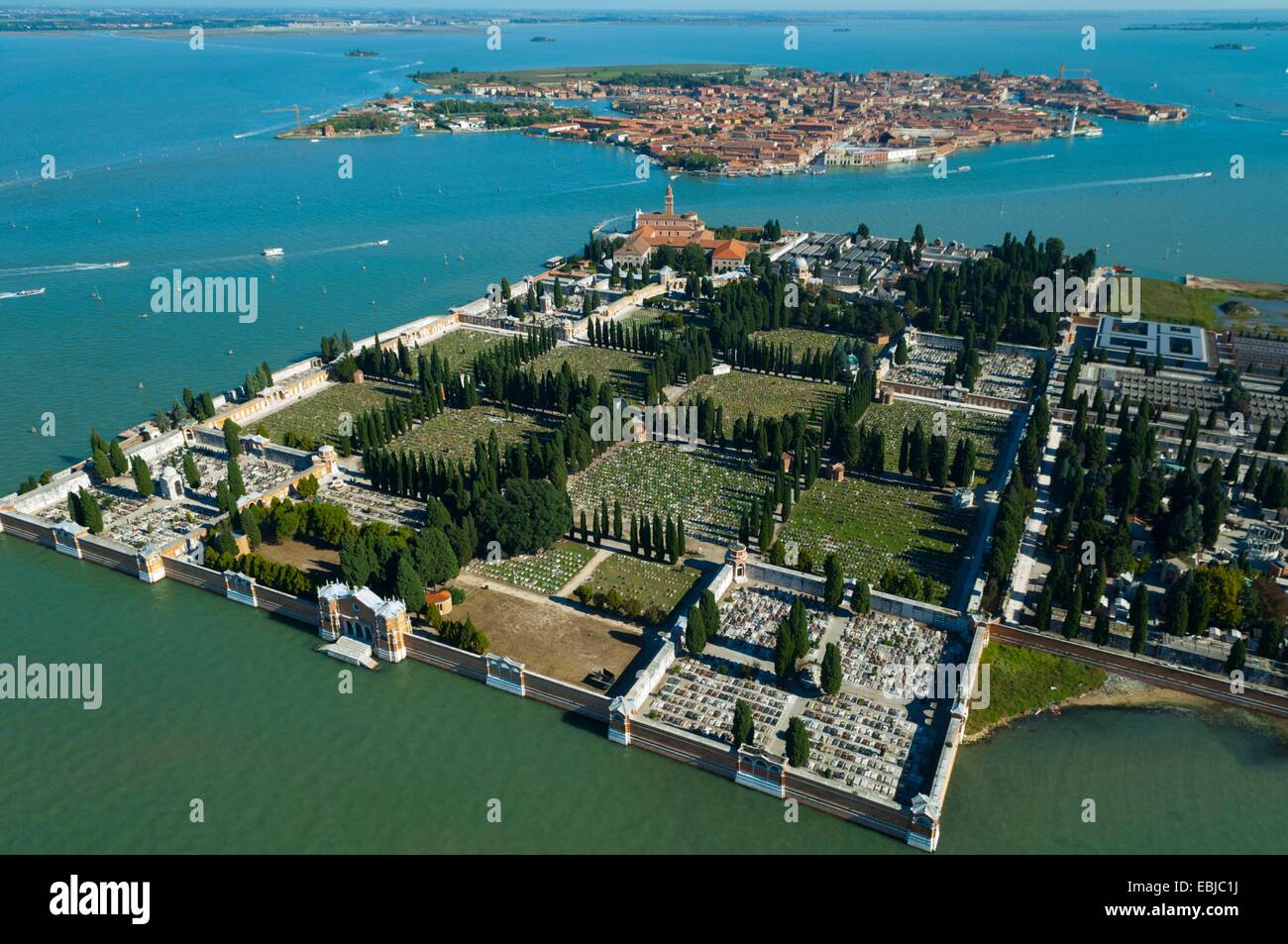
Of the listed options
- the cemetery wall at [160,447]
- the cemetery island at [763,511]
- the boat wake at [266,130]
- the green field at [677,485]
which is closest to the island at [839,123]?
the boat wake at [266,130]

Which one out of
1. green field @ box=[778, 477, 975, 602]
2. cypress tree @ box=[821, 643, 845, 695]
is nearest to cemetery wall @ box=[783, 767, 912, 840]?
cypress tree @ box=[821, 643, 845, 695]

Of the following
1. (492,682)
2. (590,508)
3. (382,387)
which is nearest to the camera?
(492,682)

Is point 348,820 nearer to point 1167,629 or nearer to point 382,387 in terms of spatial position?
point 1167,629

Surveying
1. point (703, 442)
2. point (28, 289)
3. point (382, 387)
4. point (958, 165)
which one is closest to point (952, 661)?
point (703, 442)

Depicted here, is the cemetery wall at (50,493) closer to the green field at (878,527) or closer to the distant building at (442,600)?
the distant building at (442,600)

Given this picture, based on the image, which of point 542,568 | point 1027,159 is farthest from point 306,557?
point 1027,159

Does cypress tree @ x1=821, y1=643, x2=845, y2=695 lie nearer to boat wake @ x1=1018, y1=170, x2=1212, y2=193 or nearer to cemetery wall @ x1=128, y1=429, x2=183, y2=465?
cemetery wall @ x1=128, y1=429, x2=183, y2=465

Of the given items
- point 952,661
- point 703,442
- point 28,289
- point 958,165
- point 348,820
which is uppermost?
point 958,165

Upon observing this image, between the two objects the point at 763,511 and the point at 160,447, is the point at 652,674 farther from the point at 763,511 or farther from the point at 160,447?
the point at 160,447
